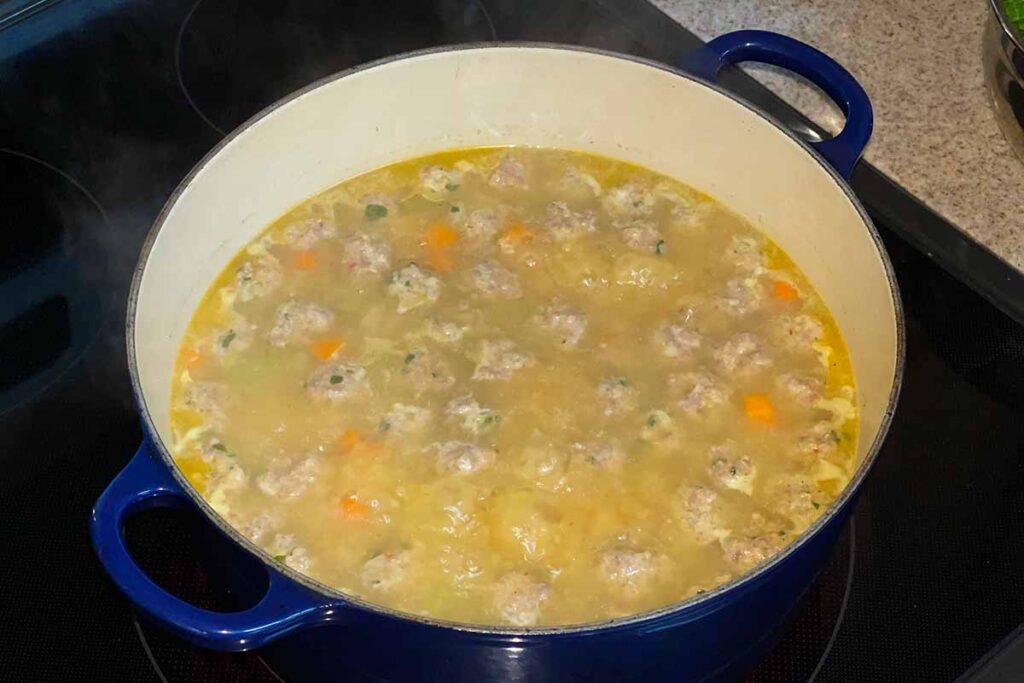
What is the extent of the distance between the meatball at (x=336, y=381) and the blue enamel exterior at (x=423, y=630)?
0.35 m

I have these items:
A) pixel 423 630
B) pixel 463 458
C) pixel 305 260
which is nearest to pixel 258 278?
pixel 305 260

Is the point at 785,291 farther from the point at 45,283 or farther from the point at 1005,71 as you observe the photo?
the point at 45,283

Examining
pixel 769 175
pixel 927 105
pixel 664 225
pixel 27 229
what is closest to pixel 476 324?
pixel 664 225

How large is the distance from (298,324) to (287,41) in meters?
0.73

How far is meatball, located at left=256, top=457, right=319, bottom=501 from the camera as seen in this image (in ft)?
5.24

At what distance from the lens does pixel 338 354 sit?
178 centimetres

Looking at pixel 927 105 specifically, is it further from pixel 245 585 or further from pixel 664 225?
pixel 245 585

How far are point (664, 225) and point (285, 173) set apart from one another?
2.13ft

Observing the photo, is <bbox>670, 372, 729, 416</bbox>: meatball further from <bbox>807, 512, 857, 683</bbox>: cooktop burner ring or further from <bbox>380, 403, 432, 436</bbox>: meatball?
<bbox>380, 403, 432, 436</bbox>: meatball

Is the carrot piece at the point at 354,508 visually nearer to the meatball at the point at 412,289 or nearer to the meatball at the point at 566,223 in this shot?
the meatball at the point at 412,289

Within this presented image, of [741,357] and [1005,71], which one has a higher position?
[1005,71]

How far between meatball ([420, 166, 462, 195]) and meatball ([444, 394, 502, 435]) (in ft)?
1.59

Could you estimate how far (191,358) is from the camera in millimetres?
1789

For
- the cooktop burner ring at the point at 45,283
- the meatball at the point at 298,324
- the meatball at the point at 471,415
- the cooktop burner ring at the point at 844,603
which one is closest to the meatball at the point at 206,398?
the meatball at the point at 298,324
